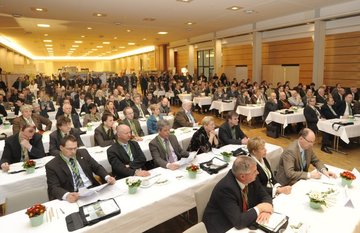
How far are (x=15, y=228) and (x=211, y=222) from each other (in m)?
1.67

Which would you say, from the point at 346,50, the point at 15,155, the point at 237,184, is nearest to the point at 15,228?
the point at 237,184

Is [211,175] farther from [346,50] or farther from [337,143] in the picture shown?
[346,50]

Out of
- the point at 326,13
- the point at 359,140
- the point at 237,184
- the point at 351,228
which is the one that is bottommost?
the point at 359,140

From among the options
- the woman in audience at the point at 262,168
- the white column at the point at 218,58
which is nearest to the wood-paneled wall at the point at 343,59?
the white column at the point at 218,58

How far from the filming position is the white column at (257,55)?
1260cm

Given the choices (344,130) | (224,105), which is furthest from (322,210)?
(224,105)

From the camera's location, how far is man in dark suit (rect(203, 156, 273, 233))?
223 centimetres

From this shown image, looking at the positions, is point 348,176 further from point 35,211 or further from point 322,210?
point 35,211

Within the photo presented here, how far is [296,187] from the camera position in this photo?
9.55ft

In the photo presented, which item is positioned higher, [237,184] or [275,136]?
[237,184]

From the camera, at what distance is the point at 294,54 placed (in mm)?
13109

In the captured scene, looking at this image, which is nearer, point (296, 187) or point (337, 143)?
point (296, 187)

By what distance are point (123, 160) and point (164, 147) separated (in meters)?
0.66

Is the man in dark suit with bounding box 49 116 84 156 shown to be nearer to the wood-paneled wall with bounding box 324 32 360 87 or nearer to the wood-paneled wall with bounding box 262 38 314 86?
the wood-paneled wall with bounding box 324 32 360 87
